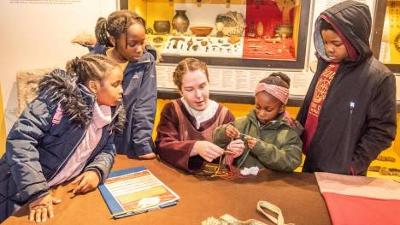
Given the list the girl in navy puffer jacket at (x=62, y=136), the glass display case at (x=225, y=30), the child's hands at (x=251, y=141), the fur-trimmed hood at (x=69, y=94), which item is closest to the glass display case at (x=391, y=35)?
the glass display case at (x=225, y=30)

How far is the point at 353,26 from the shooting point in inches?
66.4

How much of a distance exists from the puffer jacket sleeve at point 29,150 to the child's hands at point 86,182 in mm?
114

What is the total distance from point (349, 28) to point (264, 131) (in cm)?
56

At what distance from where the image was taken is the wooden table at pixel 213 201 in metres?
1.22

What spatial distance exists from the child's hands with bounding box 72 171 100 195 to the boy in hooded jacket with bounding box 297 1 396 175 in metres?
0.98

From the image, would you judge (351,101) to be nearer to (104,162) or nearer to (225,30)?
(104,162)

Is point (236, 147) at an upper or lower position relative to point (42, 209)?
upper

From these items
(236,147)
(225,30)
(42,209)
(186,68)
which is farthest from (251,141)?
(225,30)

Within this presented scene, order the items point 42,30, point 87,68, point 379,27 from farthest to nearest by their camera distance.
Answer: point 42,30 → point 379,27 → point 87,68

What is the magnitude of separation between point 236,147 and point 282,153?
7.4 inches

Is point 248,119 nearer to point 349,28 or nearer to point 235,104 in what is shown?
point 349,28

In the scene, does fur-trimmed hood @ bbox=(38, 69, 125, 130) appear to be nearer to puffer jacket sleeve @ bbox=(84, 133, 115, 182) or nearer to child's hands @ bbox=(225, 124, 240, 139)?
puffer jacket sleeve @ bbox=(84, 133, 115, 182)

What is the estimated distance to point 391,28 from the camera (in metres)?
2.75

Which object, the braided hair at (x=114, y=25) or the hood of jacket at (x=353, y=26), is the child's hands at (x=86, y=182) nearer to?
the braided hair at (x=114, y=25)
